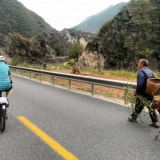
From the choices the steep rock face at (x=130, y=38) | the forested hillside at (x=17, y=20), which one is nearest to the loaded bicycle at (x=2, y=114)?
the steep rock face at (x=130, y=38)

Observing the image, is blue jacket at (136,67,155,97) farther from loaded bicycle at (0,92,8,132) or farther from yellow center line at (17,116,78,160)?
loaded bicycle at (0,92,8,132)

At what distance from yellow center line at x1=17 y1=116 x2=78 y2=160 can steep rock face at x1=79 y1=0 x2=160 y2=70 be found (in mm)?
33689

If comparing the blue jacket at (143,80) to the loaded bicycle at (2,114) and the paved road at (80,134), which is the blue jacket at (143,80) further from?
the loaded bicycle at (2,114)

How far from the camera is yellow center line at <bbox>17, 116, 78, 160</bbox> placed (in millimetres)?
4004

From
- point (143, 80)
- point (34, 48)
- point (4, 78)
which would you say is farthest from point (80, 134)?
point (34, 48)

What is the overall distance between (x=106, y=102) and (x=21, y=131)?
13.4 ft

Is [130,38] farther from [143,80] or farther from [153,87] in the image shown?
[153,87]

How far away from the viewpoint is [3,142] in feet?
15.3

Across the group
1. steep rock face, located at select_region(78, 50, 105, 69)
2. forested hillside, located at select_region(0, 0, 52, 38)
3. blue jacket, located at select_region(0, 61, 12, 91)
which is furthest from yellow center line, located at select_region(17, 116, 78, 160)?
forested hillside, located at select_region(0, 0, 52, 38)

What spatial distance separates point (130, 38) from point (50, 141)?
39.4 metres

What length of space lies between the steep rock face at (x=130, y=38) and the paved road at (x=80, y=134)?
Result: 3201cm

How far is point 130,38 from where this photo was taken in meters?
42.1

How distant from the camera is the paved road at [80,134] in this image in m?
4.07

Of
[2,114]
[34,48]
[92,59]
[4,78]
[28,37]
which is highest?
[28,37]
